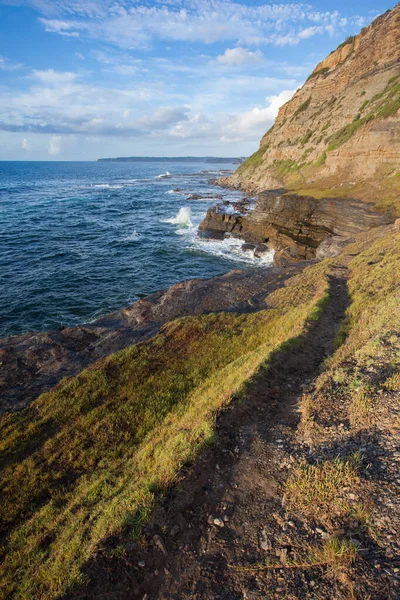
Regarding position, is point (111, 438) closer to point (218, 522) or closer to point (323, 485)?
point (218, 522)

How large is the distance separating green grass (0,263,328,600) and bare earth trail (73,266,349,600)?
0.40m

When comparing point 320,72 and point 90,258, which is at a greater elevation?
point 320,72

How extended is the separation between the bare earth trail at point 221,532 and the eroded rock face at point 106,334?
32.2 ft

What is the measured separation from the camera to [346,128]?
6450 cm

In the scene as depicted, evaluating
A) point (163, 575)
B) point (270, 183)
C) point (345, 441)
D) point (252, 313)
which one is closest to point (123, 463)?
point (163, 575)

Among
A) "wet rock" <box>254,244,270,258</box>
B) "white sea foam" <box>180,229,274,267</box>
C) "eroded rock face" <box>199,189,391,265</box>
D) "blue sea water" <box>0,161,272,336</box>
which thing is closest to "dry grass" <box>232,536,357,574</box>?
"blue sea water" <box>0,161,272,336</box>

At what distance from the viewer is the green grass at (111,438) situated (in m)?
6.07

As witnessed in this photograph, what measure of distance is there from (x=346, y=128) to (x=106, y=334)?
72.5 metres

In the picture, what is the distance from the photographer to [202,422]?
843 cm

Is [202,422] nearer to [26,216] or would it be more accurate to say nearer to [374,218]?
[374,218]

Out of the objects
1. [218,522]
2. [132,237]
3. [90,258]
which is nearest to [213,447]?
[218,522]

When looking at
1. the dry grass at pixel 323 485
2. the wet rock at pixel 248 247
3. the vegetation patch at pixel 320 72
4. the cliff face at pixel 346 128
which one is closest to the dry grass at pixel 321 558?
the dry grass at pixel 323 485

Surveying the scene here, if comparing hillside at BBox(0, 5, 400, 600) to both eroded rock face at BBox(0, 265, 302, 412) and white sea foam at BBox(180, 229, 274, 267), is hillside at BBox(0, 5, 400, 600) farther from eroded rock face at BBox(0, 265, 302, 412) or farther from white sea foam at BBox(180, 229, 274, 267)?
white sea foam at BBox(180, 229, 274, 267)

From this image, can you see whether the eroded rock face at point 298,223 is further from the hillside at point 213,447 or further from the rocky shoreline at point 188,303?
the hillside at point 213,447
